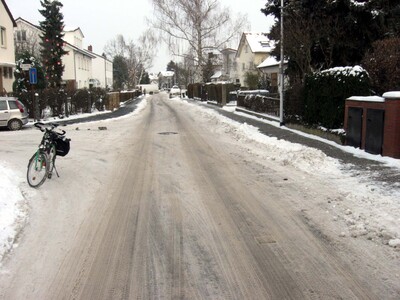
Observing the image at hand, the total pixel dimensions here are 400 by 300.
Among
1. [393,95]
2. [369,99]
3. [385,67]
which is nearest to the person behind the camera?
[393,95]

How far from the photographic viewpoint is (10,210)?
648cm

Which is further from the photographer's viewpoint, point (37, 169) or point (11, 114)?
point (11, 114)

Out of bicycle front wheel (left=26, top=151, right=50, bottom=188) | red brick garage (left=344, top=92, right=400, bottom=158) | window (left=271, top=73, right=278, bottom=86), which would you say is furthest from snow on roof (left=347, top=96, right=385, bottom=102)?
window (left=271, top=73, right=278, bottom=86)

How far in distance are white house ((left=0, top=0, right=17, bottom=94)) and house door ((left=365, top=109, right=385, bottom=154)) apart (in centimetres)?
2790

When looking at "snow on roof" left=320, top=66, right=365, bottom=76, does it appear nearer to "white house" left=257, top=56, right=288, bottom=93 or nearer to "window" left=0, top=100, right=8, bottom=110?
"window" left=0, top=100, right=8, bottom=110

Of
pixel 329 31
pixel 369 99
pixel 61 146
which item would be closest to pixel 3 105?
pixel 61 146

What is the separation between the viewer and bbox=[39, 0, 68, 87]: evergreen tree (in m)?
44.5

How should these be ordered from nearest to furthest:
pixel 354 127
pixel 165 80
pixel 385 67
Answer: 1. pixel 354 127
2. pixel 385 67
3. pixel 165 80

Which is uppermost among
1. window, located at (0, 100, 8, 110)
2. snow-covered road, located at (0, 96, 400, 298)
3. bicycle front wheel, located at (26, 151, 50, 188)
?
window, located at (0, 100, 8, 110)

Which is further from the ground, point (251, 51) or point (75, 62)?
point (251, 51)

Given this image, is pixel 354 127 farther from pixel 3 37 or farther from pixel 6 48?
pixel 3 37

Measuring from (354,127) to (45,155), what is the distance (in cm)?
809

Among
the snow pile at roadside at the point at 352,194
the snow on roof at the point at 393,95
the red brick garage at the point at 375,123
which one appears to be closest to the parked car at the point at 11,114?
the snow pile at roadside at the point at 352,194

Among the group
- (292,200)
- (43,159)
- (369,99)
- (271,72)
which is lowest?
(292,200)
